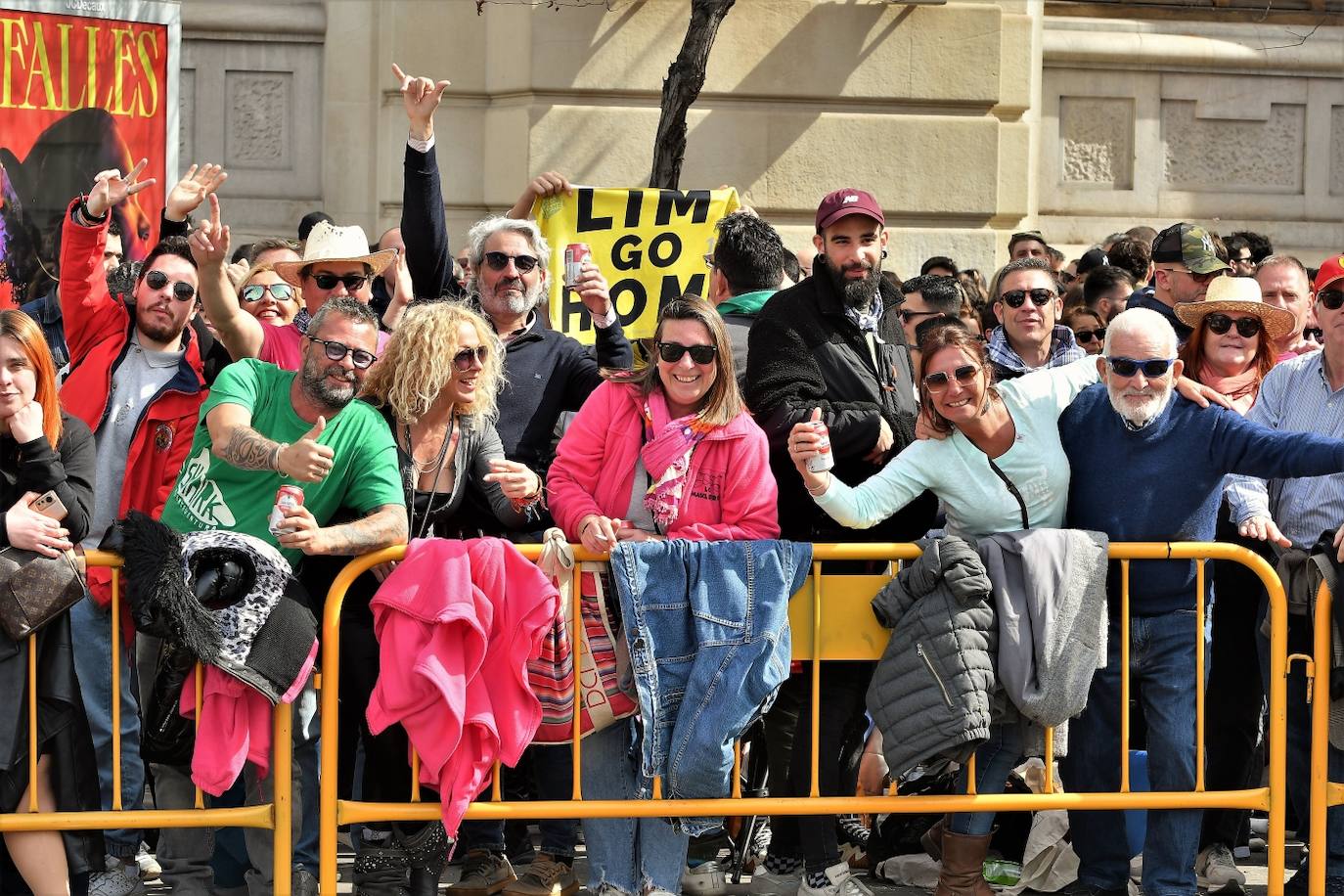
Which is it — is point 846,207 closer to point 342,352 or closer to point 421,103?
point 421,103

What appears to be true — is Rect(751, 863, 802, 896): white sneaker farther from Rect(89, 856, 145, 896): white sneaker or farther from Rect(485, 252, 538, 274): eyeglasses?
Rect(485, 252, 538, 274): eyeglasses

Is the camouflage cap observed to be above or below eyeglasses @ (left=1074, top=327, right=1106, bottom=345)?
above

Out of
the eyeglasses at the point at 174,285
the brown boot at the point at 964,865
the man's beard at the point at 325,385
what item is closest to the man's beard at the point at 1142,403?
the brown boot at the point at 964,865

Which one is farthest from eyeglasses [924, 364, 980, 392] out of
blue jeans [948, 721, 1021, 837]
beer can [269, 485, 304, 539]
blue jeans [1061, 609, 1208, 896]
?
beer can [269, 485, 304, 539]

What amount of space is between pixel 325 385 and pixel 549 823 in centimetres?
174

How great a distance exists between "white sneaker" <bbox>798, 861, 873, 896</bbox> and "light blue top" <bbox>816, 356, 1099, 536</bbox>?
1.17m

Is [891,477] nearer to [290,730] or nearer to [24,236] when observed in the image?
[290,730]

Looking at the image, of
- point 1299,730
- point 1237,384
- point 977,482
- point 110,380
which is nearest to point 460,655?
point 977,482

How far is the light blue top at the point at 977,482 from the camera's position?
20.2ft

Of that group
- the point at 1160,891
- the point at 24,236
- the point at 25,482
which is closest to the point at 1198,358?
the point at 1160,891

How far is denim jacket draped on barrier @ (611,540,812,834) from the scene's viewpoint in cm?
588

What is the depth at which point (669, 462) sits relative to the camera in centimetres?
616

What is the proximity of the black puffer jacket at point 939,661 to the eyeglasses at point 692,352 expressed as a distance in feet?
3.10

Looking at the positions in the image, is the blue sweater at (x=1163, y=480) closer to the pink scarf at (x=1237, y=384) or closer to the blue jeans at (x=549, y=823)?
the pink scarf at (x=1237, y=384)
